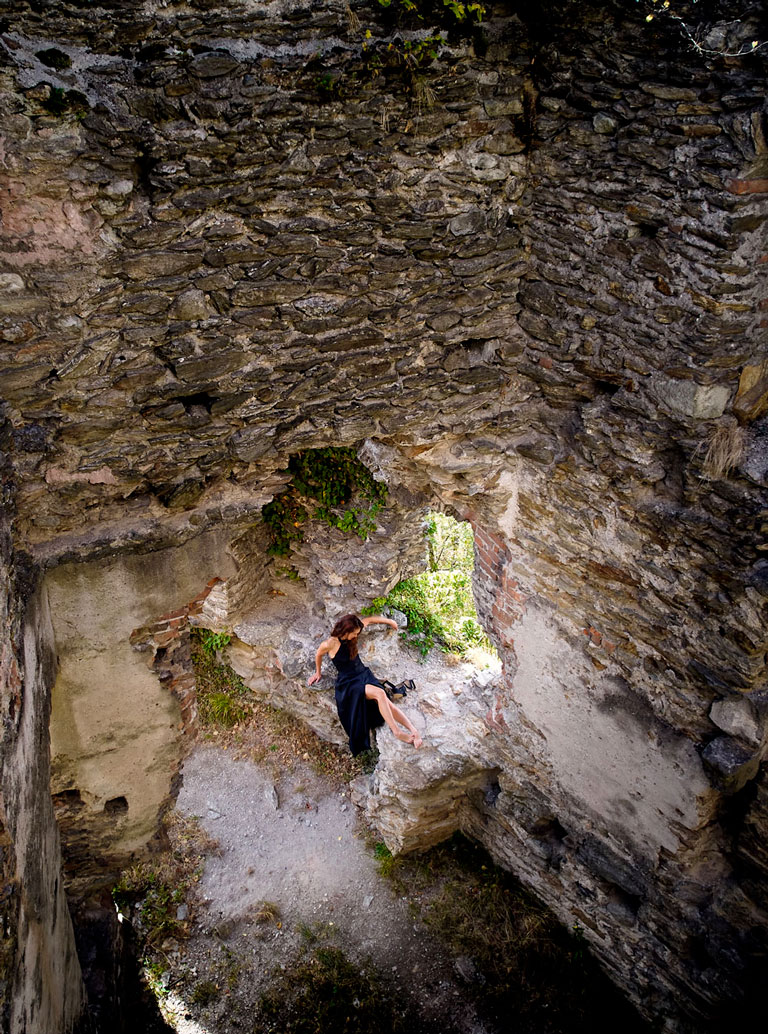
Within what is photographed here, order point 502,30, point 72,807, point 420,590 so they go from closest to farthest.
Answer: point 502,30
point 72,807
point 420,590

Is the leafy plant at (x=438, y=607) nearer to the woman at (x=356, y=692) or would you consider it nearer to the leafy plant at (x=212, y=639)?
the woman at (x=356, y=692)

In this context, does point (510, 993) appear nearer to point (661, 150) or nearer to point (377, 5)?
point (661, 150)

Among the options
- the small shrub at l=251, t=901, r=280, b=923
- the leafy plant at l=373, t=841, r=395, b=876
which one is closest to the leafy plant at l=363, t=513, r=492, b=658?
the leafy plant at l=373, t=841, r=395, b=876

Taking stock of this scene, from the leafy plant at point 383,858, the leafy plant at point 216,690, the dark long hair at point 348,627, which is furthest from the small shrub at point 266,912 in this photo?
the dark long hair at point 348,627

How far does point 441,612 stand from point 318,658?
60.2 inches

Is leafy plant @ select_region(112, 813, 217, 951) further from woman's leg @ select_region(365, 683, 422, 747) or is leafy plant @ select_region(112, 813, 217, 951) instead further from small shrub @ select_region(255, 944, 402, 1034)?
woman's leg @ select_region(365, 683, 422, 747)

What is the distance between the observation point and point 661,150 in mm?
3508

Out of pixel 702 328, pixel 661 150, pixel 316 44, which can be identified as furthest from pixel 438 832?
pixel 316 44

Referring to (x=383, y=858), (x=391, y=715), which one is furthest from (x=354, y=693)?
(x=383, y=858)

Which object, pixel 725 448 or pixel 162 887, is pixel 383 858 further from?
pixel 725 448

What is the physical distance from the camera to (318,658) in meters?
6.92

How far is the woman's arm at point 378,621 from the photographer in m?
7.07

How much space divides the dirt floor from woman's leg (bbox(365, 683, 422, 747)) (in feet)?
4.69

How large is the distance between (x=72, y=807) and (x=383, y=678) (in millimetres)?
2794
